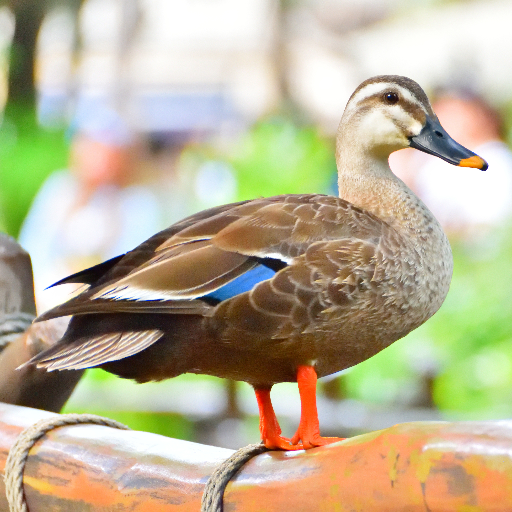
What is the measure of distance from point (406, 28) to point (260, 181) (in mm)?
1356

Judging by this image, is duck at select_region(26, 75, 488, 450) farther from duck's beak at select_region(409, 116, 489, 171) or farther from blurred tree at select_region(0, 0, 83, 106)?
blurred tree at select_region(0, 0, 83, 106)

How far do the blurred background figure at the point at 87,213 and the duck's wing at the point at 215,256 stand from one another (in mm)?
1527

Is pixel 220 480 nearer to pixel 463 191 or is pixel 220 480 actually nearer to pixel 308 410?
pixel 308 410

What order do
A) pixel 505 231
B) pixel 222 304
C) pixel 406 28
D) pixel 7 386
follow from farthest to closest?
1. pixel 406 28
2. pixel 505 231
3. pixel 7 386
4. pixel 222 304

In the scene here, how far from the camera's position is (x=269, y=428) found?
72 centimetres

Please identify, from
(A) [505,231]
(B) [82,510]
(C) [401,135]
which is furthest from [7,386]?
(A) [505,231]

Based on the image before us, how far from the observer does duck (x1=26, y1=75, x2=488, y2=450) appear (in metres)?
0.61

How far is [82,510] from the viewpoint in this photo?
67 centimetres

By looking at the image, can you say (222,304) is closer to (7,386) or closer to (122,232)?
(7,386)

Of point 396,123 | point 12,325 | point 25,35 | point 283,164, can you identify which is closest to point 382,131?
point 396,123

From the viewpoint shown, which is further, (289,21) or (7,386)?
(289,21)

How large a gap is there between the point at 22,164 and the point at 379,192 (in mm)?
1838

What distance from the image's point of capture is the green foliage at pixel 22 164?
235cm

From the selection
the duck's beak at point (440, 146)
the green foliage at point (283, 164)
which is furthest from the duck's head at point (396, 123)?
the green foliage at point (283, 164)
